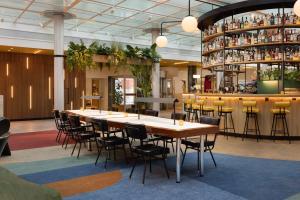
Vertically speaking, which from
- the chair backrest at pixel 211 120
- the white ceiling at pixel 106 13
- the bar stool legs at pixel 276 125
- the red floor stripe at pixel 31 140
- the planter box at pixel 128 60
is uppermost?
the white ceiling at pixel 106 13

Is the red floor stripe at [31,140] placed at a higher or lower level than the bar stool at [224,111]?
lower

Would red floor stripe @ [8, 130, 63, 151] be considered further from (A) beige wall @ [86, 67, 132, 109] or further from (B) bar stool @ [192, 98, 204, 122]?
(A) beige wall @ [86, 67, 132, 109]

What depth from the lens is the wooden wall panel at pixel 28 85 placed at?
41.7 feet

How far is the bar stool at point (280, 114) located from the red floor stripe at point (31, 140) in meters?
5.61

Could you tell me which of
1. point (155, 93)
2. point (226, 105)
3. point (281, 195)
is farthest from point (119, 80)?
point (281, 195)

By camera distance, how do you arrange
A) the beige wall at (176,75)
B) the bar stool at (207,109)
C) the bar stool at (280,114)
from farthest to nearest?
the beige wall at (176,75), the bar stool at (207,109), the bar stool at (280,114)

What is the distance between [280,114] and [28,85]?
1095 cm

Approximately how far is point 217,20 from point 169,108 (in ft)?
36.0

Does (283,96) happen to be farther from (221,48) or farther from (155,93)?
(155,93)

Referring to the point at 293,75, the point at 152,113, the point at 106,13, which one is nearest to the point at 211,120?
the point at 152,113

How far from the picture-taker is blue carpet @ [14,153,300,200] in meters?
3.54

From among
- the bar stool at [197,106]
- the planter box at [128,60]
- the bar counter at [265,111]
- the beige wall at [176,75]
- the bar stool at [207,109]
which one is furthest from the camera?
the beige wall at [176,75]

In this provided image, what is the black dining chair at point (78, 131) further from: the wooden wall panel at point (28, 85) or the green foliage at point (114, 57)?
the wooden wall panel at point (28, 85)

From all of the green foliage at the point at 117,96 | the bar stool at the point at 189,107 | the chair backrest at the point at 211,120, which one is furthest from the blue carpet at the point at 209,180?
the green foliage at the point at 117,96
